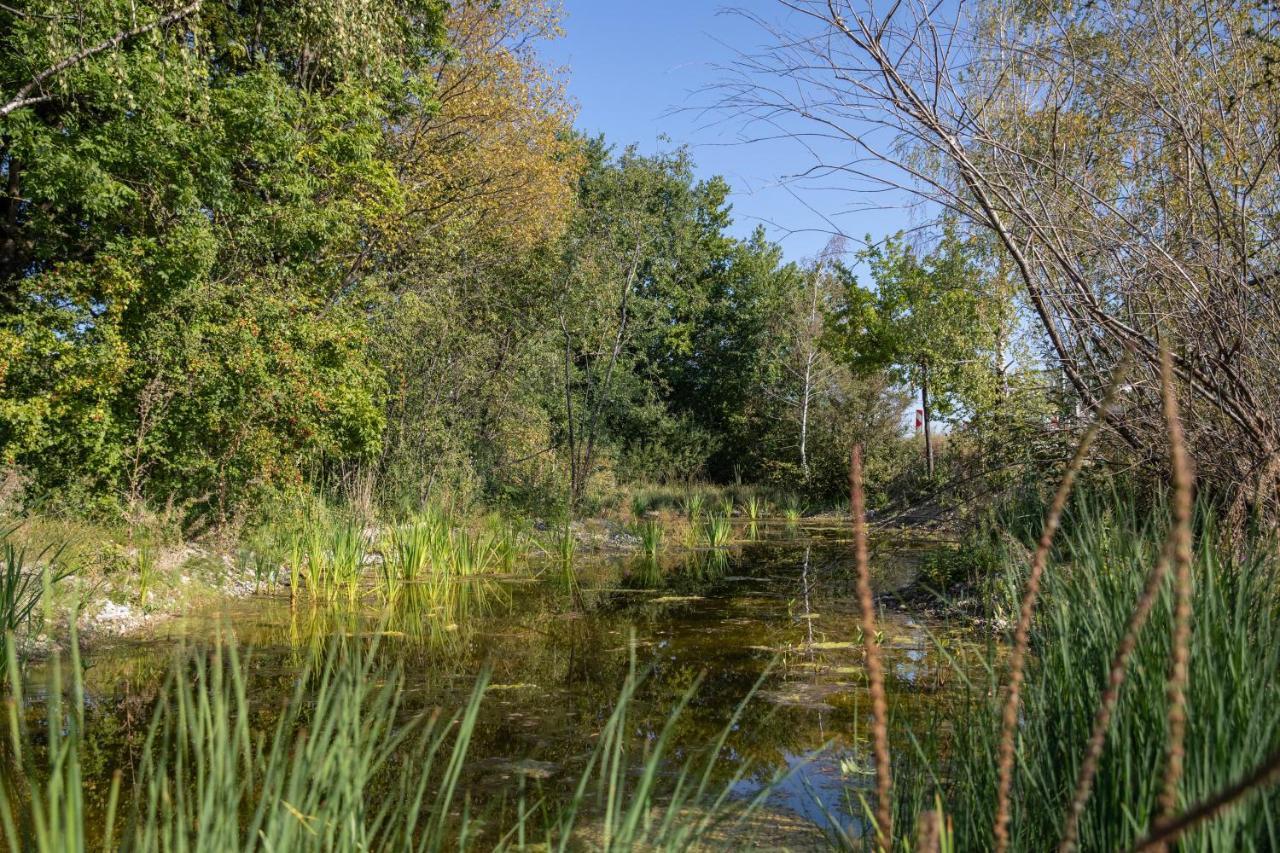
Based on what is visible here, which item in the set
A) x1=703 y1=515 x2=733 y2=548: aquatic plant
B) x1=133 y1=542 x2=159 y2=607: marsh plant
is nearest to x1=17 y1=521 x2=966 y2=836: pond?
x1=133 y1=542 x2=159 y2=607: marsh plant

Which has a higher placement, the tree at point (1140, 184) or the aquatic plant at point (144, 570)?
the tree at point (1140, 184)

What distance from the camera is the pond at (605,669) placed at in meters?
3.68

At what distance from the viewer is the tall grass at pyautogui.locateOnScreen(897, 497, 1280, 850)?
161 cm

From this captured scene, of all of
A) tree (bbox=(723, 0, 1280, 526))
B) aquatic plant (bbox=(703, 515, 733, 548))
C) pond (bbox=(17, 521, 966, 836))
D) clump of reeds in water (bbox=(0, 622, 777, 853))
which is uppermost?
tree (bbox=(723, 0, 1280, 526))

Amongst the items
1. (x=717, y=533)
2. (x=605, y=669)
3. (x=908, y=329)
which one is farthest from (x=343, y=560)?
(x=908, y=329)

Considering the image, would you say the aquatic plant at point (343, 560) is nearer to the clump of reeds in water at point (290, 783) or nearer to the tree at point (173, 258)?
the tree at point (173, 258)

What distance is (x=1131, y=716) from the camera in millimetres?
1872

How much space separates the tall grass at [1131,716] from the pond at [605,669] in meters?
0.28

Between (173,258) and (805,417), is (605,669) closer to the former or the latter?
(173,258)

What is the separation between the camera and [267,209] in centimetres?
1039

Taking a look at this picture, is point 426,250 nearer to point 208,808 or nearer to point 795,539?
point 795,539

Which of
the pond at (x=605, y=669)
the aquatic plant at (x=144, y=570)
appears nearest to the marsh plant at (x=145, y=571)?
the aquatic plant at (x=144, y=570)

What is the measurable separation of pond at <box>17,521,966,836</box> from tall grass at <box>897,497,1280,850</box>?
0.93ft

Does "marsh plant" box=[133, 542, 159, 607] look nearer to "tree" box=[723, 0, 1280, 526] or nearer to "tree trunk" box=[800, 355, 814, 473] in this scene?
"tree" box=[723, 0, 1280, 526]
